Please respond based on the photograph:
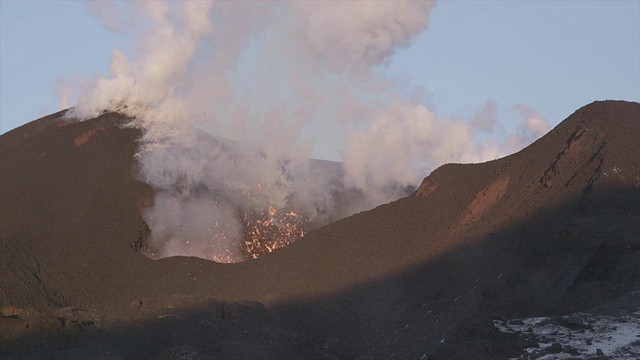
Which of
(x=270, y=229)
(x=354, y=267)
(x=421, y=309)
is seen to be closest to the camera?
(x=421, y=309)

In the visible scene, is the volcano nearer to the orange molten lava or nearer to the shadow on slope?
the shadow on slope

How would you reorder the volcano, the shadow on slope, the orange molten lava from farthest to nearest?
the orange molten lava < the volcano < the shadow on slope

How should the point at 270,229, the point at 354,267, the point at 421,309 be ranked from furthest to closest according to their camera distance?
the point at 270,229 → the point at 354,267 → the point at 421,309

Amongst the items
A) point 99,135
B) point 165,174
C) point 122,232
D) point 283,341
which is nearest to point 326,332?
point 283,341

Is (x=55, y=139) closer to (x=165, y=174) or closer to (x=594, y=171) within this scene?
(x=165, y=174)

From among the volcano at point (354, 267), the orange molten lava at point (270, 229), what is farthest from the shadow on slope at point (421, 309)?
the orange molten lava at point (270, 229)

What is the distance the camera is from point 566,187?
1427 inches

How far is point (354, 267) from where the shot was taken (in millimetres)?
40844

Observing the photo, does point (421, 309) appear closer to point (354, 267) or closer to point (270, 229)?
point (354, 267)

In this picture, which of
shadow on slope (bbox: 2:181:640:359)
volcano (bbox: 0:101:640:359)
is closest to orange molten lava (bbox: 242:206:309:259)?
volcano (bbox: 0:101:640:359)

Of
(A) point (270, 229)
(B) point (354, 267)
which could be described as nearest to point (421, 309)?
(B) point (354, 267)

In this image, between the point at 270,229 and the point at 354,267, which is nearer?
the point at 354,267

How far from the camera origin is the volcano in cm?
Result: 3007

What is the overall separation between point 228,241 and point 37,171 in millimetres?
8904
